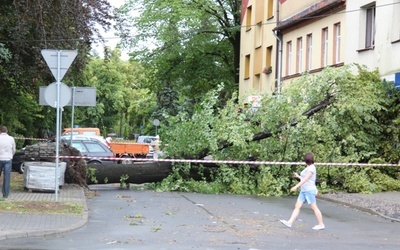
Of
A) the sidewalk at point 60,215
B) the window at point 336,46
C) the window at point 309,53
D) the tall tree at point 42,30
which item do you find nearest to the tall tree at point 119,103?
the window at point 309,53

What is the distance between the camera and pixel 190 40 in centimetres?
4475

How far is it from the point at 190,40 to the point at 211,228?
3212cm

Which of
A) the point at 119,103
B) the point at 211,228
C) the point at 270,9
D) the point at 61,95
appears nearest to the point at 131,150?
the point at 270,9

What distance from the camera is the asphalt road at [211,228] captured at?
1123 cm

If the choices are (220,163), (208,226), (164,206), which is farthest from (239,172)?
(208,226)

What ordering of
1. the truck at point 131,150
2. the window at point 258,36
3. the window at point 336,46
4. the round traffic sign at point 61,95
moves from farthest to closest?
the window at point 258,36 → the truck at point 131,150 → the window at point 336,46 → the round traffic sign at point 61,95

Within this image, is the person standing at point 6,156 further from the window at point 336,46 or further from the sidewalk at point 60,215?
the window at point 336,46

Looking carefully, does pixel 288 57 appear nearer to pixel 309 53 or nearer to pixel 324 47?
pixel 309 53

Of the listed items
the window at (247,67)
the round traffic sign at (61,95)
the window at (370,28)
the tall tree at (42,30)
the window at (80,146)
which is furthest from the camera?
the window at (247,67)

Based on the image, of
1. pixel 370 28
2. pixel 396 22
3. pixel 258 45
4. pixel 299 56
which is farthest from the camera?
pixel 258 45

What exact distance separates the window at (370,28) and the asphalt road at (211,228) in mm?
9790

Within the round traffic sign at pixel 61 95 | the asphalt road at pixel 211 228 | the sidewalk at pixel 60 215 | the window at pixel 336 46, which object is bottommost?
the asphalt road at pixel 211 228

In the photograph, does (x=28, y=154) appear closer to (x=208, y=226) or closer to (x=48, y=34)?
(x=48, y=34)

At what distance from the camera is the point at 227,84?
1907 inches
